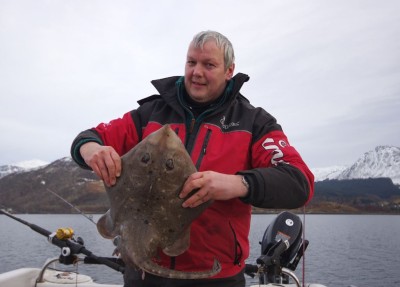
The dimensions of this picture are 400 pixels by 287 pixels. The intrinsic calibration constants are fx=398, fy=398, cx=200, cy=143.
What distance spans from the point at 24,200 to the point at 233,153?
648ft

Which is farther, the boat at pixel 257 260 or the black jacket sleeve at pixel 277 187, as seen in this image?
the boat at pixel 257 260

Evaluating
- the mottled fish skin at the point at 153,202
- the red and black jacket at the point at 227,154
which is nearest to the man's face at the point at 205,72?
the red and black jacket at the point at 227,154

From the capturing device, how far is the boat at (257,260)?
5.22m

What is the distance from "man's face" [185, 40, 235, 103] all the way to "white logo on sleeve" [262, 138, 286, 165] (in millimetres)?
741

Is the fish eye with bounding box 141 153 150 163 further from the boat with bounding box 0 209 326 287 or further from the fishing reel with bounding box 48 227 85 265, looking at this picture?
the fishing reel with bounding box 48 227 85 265

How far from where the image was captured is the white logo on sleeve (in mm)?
3508

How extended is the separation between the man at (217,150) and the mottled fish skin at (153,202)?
13 centimetres

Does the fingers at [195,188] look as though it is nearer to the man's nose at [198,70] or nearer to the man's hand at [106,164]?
the man's hand at [106,164]

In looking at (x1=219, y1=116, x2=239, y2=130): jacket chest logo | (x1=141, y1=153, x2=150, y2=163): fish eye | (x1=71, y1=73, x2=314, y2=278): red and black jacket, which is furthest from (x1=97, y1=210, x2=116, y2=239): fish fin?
(x1=219, y1=116, x2=239, y2=130): jacket chest logo

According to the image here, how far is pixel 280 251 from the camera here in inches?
232

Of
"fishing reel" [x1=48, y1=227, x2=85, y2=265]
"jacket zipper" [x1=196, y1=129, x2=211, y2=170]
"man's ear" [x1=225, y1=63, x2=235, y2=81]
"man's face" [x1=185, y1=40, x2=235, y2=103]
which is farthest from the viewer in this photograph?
"fishing reel" [x1=48, y1=227, x2=85, y2=265]

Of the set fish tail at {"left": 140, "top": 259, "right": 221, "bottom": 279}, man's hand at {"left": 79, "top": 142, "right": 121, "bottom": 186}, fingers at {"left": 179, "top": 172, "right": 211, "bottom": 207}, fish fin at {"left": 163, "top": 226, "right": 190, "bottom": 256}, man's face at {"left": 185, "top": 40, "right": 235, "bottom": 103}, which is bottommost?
fish tail at {"left": 140, "top": 259, "right": 221, "bottom": 279}

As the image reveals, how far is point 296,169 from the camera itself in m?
3.40

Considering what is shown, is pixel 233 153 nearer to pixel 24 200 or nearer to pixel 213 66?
pixel 213 66
